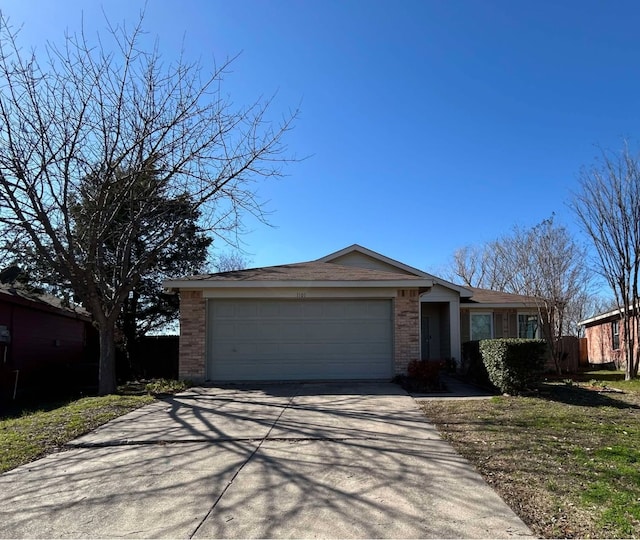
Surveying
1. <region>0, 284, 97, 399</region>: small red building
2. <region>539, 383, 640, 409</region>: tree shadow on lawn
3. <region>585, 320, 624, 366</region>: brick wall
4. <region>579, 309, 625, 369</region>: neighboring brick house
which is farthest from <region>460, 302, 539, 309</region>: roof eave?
<region>0, 284, 97, 399</region>: small red building

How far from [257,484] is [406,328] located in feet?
27.6

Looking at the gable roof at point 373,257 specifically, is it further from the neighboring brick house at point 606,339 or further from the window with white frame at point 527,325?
the neighboring brick house at point 606,339

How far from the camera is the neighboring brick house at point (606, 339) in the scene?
2062cm

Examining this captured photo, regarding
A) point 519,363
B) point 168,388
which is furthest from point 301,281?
point 519,363

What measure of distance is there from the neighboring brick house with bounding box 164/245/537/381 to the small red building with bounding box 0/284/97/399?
17.6ft

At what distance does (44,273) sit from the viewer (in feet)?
47.8

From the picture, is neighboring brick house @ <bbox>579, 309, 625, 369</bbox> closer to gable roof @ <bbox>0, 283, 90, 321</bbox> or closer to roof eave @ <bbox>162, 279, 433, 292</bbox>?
roof eave @ <bbox>162, 279, 433, 292</bbox>

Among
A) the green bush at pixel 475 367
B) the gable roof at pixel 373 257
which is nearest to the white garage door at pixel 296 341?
the green bush at pixel 475 367

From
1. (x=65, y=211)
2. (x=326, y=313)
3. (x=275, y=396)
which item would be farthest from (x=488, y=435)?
(x=65, y=211)

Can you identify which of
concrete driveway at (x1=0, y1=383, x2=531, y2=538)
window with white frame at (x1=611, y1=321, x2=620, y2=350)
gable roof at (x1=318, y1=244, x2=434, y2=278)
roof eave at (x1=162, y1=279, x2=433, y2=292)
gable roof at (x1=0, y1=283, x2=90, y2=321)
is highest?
gable roof at (x1=318, y1=244, x2=434, y2=278)

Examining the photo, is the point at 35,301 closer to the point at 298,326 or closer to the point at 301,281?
the point at 298,326

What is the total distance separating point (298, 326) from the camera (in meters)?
12.8

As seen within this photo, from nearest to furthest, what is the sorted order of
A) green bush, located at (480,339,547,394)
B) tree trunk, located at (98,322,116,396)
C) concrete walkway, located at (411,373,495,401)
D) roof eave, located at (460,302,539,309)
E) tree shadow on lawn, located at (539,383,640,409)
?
tree shadow on lawn, located at (539,383,640,409), green bush, located at (480,339,547,394), concrete walkway, located at (411,373,495,401), tree trunk, located at (98,322,116,396), roof eave, located at (460,302,539,309)

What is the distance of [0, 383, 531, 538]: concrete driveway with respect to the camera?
3.80m
